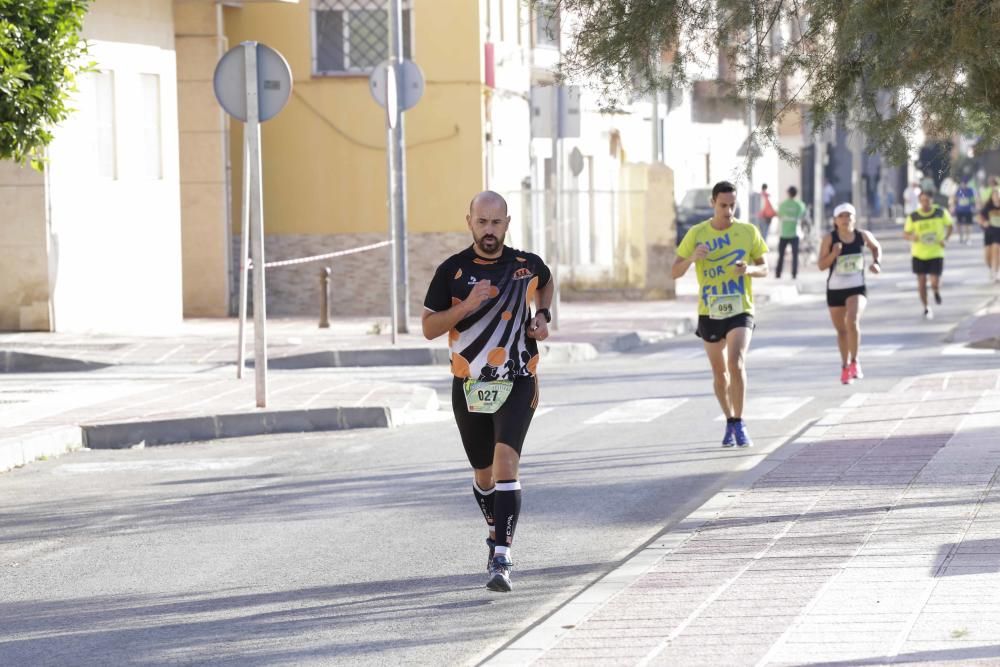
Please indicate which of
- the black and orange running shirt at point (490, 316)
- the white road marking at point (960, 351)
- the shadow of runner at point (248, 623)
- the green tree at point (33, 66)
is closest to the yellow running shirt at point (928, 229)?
the white road marking at point (960, 351)

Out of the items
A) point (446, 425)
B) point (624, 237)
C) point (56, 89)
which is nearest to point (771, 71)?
point (446, 425)

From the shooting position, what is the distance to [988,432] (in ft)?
39.8

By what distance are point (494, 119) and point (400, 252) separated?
27.7 feet

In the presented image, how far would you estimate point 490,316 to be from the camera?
25.9ft

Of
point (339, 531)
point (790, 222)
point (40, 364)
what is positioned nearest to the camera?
point (339, 531)

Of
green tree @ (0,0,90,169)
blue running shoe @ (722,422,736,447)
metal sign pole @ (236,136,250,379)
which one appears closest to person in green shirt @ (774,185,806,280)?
metal sign pole @ (236,136,250,379)

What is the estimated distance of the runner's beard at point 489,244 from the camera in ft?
25.6

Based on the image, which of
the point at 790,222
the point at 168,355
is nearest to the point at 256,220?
the point at 168,355

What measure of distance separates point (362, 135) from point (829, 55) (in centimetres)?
1859

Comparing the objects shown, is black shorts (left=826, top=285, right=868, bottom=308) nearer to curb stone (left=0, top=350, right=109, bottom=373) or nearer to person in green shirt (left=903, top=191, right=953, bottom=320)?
curb stone (left=0, top=350, right=109, bottom=373)

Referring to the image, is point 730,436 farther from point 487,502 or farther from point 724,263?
point 487,502

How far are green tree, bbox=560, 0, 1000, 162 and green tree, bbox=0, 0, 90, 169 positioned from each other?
510 cm

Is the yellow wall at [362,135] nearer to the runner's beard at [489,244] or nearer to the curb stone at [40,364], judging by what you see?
the curb stone at [40,364]

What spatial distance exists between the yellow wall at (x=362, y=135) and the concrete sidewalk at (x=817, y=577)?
54.4 ft
